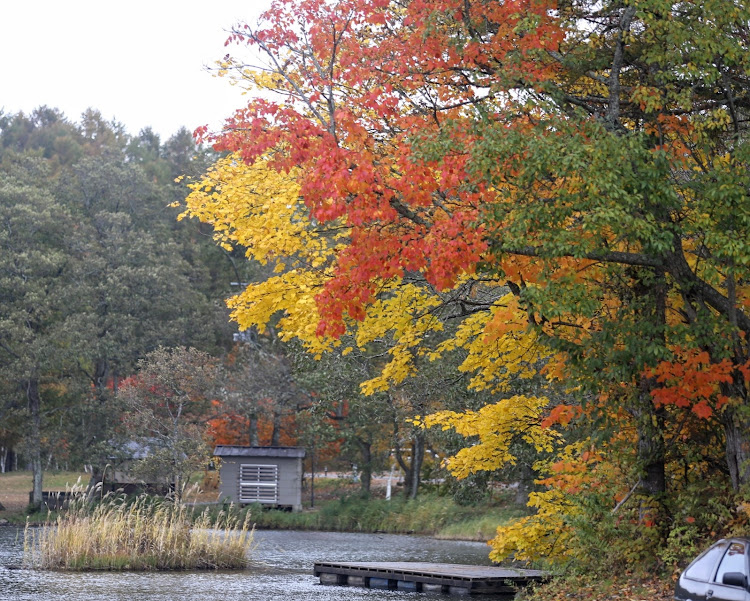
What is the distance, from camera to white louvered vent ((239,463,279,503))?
4238cm

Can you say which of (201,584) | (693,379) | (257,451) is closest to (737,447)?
(693,379)

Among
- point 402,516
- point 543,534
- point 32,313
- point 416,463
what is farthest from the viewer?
point 32,313

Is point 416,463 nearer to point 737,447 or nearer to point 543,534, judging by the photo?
point 543,534

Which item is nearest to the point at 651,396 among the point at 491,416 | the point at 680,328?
the point at 680,328

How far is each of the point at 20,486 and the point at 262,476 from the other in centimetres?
1479

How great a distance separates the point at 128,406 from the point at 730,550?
114ft

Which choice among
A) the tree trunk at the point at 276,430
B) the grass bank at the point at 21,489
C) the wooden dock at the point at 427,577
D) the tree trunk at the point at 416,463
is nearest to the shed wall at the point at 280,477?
the tree trunk at the point at 276,430

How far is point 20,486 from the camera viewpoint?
163ft

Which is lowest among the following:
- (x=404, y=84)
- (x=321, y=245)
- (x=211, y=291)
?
(x=321, y=245)

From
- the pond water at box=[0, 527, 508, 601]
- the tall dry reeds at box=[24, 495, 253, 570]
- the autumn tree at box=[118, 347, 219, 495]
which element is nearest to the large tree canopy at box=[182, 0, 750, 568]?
the pond water at box=[0, 527, 508, 601]

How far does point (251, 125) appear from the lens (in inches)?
482

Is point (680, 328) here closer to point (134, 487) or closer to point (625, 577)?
point (625, 577)

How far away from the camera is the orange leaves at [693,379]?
11.0m

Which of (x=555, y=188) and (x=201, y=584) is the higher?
(x=555, y=188)
